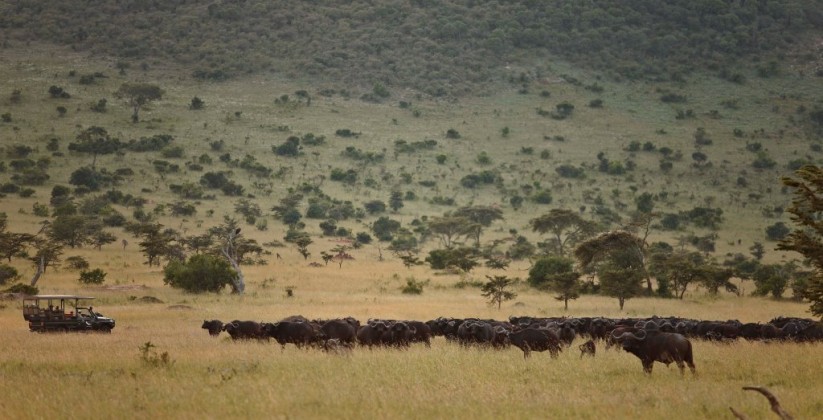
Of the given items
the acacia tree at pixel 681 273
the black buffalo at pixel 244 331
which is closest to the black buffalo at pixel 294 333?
the black buffalo at pixel 244 331

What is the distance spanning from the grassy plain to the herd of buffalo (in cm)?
59

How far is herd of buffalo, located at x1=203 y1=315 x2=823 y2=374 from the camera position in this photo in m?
17.9

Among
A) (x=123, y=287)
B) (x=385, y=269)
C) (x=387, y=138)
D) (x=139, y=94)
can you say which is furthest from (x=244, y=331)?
(x=139, y=94)

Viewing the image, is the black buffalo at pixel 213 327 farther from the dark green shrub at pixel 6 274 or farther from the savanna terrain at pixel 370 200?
the dark green shrub at pixel 6 274

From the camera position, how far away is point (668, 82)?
180875 millimetres

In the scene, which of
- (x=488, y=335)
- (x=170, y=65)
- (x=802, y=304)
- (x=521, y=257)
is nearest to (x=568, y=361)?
(x=488, y=335)

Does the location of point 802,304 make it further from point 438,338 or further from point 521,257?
point 521,257

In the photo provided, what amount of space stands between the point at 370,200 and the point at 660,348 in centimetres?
8180

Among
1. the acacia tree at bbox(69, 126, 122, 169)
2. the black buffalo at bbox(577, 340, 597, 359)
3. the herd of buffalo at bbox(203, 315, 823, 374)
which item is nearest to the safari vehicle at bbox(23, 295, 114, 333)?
the herd of buffalo at bbox(203, 315, 823, 374)

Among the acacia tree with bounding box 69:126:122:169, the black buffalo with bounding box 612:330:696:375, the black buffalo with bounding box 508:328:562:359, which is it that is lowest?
the black buffalo with bounding box 508:328:562:359

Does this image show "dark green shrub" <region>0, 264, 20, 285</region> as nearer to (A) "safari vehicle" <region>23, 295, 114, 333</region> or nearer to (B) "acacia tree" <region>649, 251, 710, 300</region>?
(A) "safari vehicle" <region>23, 295, 114, 333</region>

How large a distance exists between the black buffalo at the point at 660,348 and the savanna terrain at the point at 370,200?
0.37 m

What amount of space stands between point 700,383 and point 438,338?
11711 millimetres

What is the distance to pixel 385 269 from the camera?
6006cm
